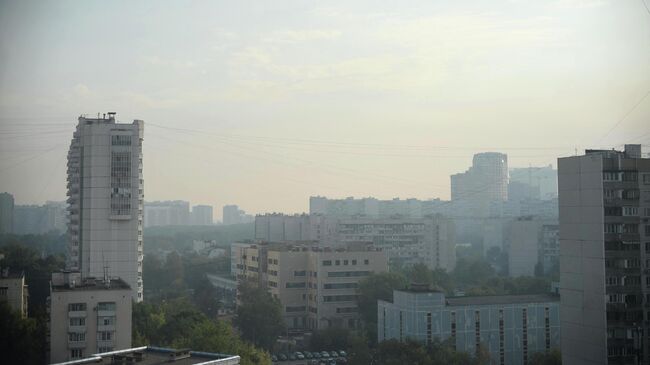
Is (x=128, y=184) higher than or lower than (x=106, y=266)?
higher

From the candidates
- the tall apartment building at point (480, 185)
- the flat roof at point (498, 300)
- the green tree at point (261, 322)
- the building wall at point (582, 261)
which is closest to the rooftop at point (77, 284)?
the building wall at point (582, 261)

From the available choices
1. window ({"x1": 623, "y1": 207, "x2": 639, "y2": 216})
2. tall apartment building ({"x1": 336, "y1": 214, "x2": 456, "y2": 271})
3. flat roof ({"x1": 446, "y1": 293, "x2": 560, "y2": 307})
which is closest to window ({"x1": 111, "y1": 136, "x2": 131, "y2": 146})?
flat roof ({"x1": 446, "y1": 293, "x2": 560, "y2": 307})

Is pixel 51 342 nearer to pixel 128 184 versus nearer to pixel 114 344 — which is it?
pixel 114 344

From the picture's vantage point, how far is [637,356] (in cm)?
530

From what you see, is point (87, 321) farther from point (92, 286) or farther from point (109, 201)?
point (109, 201)

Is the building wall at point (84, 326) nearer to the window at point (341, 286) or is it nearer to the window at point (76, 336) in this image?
the window at point (76, 336)

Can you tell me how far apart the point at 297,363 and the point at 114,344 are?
334 cm

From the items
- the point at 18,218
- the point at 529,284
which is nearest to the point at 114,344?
the point at 18,218

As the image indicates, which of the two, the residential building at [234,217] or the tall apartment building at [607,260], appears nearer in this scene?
the tall apartment building at [607,260]

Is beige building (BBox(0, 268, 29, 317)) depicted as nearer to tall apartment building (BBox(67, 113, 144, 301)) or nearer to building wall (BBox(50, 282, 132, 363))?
building wall (BBox(50, 282, 132, 363))

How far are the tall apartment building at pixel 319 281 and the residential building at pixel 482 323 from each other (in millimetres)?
3275

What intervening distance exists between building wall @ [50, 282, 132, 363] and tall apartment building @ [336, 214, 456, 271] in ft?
40.9

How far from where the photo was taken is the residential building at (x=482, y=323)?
7.69 m

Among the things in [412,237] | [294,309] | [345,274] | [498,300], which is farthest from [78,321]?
[412,237]
